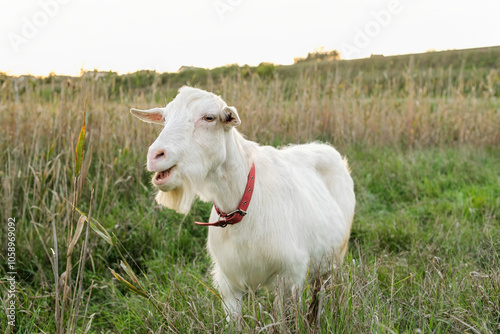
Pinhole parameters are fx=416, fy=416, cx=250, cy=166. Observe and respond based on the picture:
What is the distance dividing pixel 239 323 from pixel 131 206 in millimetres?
2479

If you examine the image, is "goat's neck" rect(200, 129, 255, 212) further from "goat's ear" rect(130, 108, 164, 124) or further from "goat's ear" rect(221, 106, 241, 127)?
"goat's ear" rect(130, 108, 164, 124)

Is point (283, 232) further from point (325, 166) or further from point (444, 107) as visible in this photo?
point (444, 107)

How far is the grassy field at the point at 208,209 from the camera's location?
5.82 ft

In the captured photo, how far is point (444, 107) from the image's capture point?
6629mm

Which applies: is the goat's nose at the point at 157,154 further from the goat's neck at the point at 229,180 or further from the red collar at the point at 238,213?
the red collar at the point at 238,213

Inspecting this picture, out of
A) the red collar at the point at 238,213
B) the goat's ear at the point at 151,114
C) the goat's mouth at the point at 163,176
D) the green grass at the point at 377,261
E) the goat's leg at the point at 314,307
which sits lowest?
the green grass at the point at 377,261

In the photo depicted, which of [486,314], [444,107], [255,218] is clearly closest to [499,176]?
[444,107]

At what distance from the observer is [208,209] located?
3910 mm

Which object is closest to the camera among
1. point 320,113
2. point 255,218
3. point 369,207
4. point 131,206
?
point 255,218

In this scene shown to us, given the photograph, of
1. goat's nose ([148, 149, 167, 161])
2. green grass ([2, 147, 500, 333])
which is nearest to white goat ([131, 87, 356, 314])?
goat's nose ([148, 149, 167, 161])

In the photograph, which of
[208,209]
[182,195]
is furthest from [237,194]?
[208,209]

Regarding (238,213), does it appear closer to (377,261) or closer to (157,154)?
(157,154)

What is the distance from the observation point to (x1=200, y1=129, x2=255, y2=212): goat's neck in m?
2.03

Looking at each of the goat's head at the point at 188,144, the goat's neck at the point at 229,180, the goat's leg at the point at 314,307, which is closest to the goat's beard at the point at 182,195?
the goat's head at the point at 188,144
